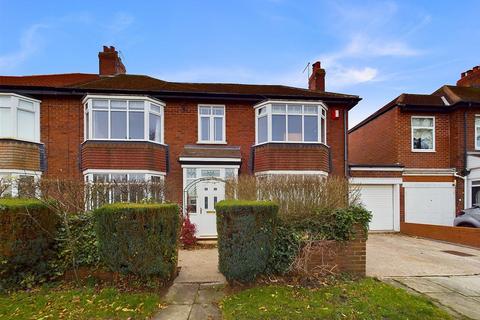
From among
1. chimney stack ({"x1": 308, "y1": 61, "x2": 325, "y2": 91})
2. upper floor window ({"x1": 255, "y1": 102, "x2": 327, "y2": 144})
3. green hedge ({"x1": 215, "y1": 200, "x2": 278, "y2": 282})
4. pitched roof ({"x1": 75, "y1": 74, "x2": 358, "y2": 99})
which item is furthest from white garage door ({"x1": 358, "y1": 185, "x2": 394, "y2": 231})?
green hedge ({"x1": 215, "y1": 200, "x2": 278, "y2": 282})

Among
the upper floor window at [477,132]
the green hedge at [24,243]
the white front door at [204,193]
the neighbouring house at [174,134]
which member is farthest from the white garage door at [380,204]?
the green hedge at [24,243]

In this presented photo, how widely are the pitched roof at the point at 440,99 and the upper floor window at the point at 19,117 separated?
15489 mm

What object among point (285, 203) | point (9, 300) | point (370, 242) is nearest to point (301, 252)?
point (285, 203)

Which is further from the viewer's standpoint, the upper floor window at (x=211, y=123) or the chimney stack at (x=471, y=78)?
the chimney stack at (x=471, y=78)

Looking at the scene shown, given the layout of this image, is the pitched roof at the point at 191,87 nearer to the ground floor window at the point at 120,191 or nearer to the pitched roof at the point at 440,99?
the pitched roof at the point at 440,99

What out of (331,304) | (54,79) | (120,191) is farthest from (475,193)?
(54,79)

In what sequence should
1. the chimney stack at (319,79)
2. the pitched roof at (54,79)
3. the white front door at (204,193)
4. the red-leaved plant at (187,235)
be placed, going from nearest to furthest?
1. the red-leaved plant at (187,235)
2. the white front door at (204,193)
3. the chimney stack at (319,79)
4. the pitched roof at (54,79)

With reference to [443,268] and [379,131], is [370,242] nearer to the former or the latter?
[443,268]

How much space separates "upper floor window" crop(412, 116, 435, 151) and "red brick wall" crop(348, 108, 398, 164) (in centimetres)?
97

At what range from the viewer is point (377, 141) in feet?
51.4

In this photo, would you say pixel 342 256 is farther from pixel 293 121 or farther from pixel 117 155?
pixel 117 155

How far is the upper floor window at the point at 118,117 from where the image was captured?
38.0ft

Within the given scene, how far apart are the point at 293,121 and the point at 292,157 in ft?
5.18

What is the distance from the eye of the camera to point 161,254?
5.06m
